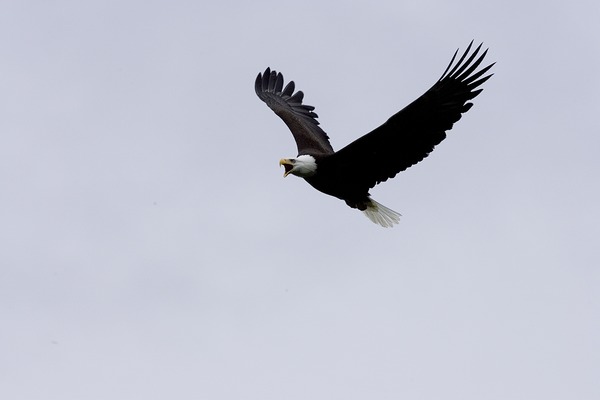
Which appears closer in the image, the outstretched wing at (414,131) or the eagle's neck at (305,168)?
the outstretched wing at (414,131)

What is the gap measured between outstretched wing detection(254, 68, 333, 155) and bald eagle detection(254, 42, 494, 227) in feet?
0.08

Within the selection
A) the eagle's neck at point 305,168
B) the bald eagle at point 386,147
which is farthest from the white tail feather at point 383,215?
the eagle's neck at point 305,168

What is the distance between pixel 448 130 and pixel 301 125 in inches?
121

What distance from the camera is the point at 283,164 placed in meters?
14.7

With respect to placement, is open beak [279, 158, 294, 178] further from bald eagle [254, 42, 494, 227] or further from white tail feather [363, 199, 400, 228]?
white tail feather [363, 199, 400, 228]

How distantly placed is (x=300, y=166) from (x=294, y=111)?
2860mm

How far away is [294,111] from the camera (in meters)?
17.4

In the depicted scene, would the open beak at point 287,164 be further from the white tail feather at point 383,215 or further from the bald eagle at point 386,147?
the white tail feather at point 383,215

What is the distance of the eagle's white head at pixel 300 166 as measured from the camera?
1466cm

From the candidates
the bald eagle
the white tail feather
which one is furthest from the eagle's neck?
the white tail feather

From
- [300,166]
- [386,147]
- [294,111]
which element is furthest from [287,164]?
[294,111]

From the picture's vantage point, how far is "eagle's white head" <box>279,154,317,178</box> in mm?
14656

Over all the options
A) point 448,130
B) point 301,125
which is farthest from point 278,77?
point 448,130

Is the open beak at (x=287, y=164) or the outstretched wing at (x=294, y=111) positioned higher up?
the outstretched wing at (x=294, y=111)
